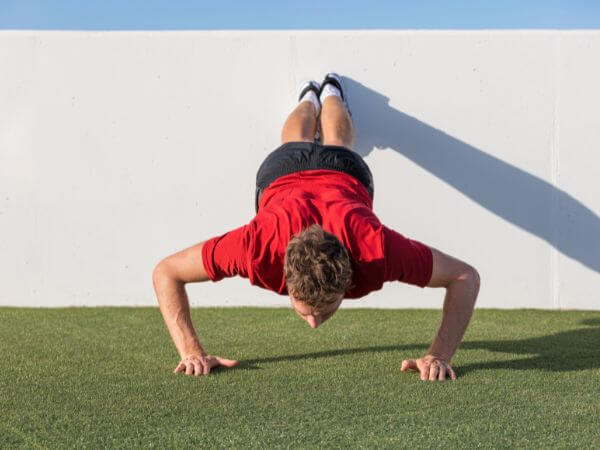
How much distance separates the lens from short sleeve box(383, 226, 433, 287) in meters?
2.56

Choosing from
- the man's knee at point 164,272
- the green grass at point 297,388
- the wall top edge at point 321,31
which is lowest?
the green grass at point 297,388

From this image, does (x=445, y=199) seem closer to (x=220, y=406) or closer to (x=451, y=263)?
(x=451, y=263)

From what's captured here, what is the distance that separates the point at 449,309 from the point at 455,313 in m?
0.03

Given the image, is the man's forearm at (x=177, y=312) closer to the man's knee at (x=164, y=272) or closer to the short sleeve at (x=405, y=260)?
the man's knee at (x=164, y=272)

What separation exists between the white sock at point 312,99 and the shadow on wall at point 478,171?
328 millimetres

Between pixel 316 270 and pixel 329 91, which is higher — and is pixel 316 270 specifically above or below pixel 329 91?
below

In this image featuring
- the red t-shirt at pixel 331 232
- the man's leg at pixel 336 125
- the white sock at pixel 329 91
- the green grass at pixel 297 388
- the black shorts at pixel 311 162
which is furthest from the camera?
the white sock at pixel 329 91

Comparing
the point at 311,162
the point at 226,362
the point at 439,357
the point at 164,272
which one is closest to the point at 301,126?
the point at 311,162

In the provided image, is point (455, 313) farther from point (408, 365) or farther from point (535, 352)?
point (535, 352)

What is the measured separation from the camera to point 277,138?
4496mm

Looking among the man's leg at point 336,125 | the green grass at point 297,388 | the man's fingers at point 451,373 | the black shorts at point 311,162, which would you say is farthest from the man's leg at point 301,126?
the man's fingers at point 451,373

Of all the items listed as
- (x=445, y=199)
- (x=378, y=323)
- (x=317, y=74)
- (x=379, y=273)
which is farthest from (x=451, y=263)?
(x=317, y=74)

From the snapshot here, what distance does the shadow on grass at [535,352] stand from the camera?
2972mm

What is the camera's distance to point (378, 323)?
13.2 ft
